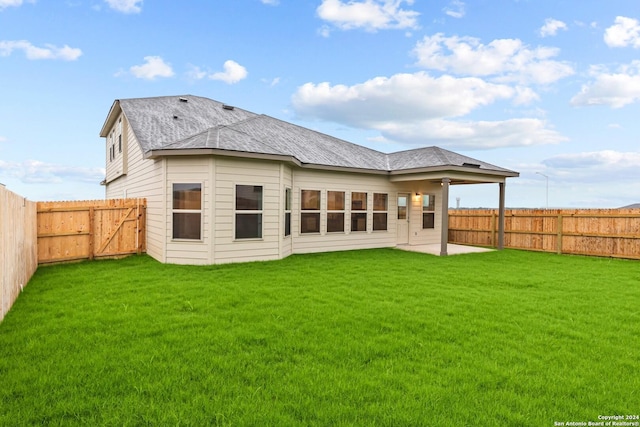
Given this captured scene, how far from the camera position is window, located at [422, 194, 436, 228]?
14.8 m

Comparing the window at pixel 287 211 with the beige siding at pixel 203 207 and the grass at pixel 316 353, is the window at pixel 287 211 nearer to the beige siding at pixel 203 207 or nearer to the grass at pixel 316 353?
the beige siding at pixel 203 207

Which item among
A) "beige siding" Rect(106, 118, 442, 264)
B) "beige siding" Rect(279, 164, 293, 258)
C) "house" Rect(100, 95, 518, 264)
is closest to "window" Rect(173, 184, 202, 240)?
"house" Rect(100, 95, 518, 264)

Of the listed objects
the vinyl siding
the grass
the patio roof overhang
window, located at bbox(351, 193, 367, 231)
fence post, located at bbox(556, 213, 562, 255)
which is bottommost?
the grass

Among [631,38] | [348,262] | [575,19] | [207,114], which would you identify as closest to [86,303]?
[348,262]

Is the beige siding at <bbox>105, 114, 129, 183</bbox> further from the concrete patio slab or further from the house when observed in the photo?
the concrete patio slab

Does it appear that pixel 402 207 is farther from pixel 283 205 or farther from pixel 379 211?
pixel 283 205

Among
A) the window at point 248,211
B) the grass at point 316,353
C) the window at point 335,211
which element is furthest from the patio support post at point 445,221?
the window at point 248,211

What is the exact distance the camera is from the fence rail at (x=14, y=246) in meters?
4.84

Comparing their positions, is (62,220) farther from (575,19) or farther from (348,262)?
(575,19)

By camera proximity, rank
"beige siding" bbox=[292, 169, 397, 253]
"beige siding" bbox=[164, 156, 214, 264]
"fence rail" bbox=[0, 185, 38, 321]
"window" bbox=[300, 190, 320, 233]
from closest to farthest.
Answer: "fence rail" bbox=[0, 185, 38, 321] → "beige siding" bbox=[164, 156, 214, 264] → "beige siding" bbox=[292, 169, 397, 253] → "window" bbox=[300, 190, 320, 233]

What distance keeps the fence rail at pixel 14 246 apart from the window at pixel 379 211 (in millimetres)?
10074

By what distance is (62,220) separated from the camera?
952 centimetres

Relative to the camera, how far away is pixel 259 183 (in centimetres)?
965

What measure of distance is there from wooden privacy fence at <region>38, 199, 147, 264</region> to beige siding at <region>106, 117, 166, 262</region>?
463 mm
